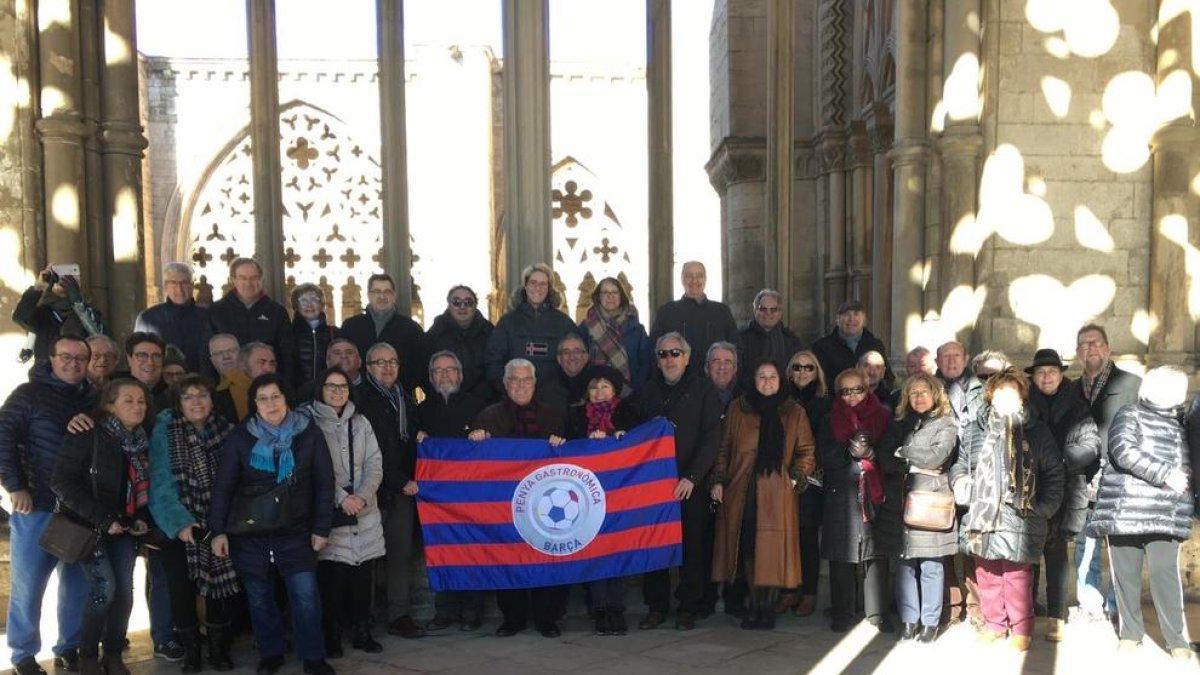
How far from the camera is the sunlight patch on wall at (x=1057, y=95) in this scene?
6.91 meters

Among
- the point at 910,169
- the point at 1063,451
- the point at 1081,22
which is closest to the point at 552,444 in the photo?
the point at 1063,451

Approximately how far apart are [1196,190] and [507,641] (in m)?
5.30

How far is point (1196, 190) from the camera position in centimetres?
682

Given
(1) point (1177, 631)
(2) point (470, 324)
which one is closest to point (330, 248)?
(2) point (470, 324)

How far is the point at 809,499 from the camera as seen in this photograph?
555cm

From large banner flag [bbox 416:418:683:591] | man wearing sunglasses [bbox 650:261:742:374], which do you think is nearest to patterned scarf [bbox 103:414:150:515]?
large banner flag [bbox 416:418:683:591]

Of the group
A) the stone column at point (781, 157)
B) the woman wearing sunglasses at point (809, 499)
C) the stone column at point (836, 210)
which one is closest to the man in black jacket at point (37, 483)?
the woman wearing sunglasses at point (809, 499)

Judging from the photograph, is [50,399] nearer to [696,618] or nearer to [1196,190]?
[696,618]

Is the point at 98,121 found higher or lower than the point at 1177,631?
higher

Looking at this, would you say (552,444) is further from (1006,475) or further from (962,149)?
(962,149)

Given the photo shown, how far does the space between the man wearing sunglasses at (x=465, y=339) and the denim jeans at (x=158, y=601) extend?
1.65 metres

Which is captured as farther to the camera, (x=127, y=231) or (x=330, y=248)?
(x=330, y=248)

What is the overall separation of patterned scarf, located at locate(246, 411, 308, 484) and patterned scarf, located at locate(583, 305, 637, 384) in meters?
1.96

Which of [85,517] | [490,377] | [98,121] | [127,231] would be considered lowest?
[85,517]
